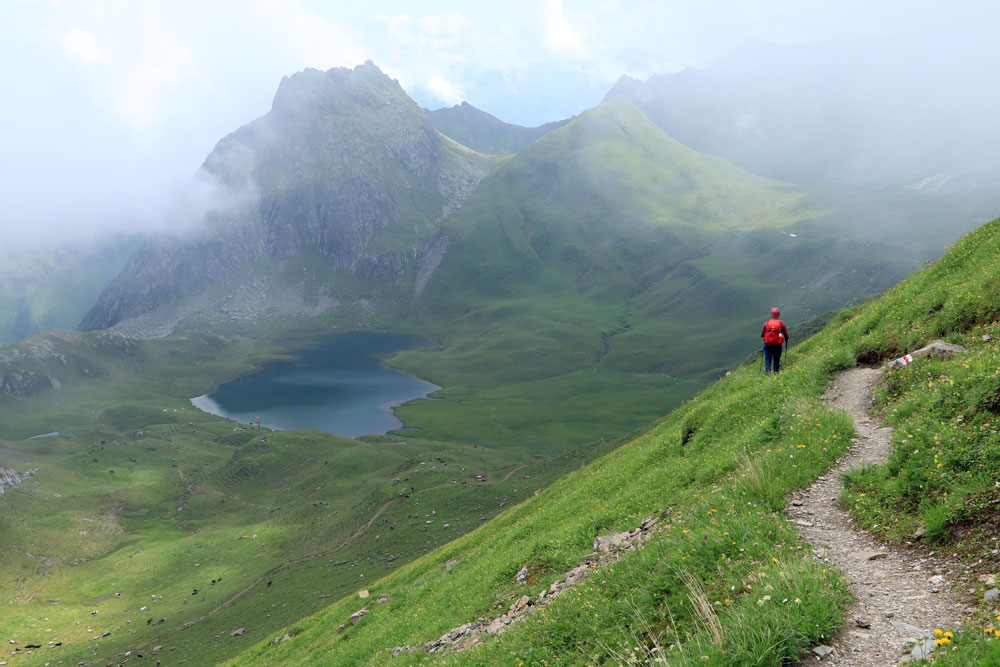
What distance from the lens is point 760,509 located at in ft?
41.4

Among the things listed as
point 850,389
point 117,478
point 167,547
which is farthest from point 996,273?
point 117,478

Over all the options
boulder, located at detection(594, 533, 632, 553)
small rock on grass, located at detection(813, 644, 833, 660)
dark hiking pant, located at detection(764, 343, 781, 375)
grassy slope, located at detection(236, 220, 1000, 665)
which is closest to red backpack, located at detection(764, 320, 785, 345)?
dark hiking pant, located at detection(764, 343, 781, 375)

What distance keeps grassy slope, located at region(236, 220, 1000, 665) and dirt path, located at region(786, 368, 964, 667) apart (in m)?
0.39

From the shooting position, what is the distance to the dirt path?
8320mm

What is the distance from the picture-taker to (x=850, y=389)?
61.8 feet

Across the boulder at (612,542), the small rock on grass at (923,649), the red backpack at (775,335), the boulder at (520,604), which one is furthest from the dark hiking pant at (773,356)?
the small rock on grass at (923,649)

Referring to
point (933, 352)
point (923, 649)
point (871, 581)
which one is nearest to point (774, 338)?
point (933, 352)

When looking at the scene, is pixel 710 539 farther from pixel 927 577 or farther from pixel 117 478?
pixel 117 478

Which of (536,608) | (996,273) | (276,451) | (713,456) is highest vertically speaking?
(996,273)

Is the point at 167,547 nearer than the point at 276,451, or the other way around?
the point at 167,547

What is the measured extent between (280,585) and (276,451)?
281 feet

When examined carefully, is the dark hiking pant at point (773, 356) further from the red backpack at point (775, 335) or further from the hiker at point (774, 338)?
the red backpack at point (775, 335)

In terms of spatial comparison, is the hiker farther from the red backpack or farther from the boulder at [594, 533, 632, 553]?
the boulder at [594, 533, 632, 553]

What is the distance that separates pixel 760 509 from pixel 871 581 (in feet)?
9.47
